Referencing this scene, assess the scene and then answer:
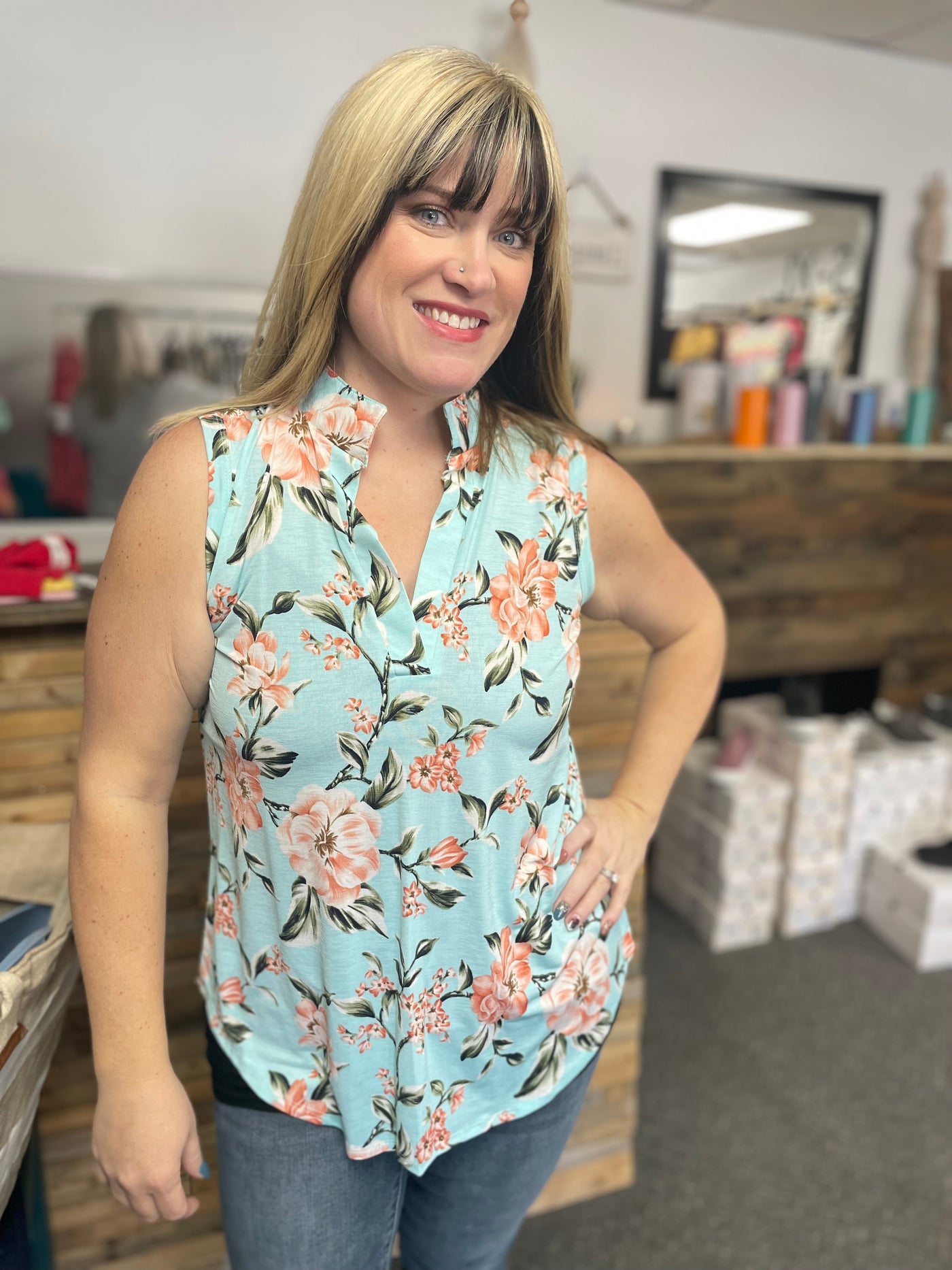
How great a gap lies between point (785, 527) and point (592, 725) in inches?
65.3

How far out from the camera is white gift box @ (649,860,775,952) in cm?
263

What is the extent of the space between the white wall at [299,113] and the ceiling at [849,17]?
0.04 meters

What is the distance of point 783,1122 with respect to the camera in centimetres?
199

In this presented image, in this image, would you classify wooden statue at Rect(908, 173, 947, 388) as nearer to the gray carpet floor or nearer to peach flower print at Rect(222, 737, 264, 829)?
the gray carpet floor

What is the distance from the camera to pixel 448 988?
886 millimetres

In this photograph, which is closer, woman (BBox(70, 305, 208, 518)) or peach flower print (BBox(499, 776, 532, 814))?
peach flower print (BBox(499, 776, 532, 814))

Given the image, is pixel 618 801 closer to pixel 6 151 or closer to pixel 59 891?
pixel 59 891

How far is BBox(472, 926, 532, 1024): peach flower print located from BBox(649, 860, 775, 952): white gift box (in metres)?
1.88

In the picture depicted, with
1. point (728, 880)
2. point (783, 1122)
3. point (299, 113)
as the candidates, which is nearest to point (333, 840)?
point (783, 1122)

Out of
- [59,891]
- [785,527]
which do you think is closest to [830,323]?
[785,527]

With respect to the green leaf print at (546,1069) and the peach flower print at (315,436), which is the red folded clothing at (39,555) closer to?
the peach flower print at (315,436)

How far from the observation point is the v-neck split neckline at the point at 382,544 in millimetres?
792

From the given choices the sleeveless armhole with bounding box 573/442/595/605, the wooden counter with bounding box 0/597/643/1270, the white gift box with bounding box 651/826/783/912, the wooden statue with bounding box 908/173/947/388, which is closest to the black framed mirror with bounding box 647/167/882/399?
the wooden statue with bounding box 908/173/947/388

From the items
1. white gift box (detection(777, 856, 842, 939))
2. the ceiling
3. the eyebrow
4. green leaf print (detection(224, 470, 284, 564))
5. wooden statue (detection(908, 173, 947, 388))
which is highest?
the ceiling
